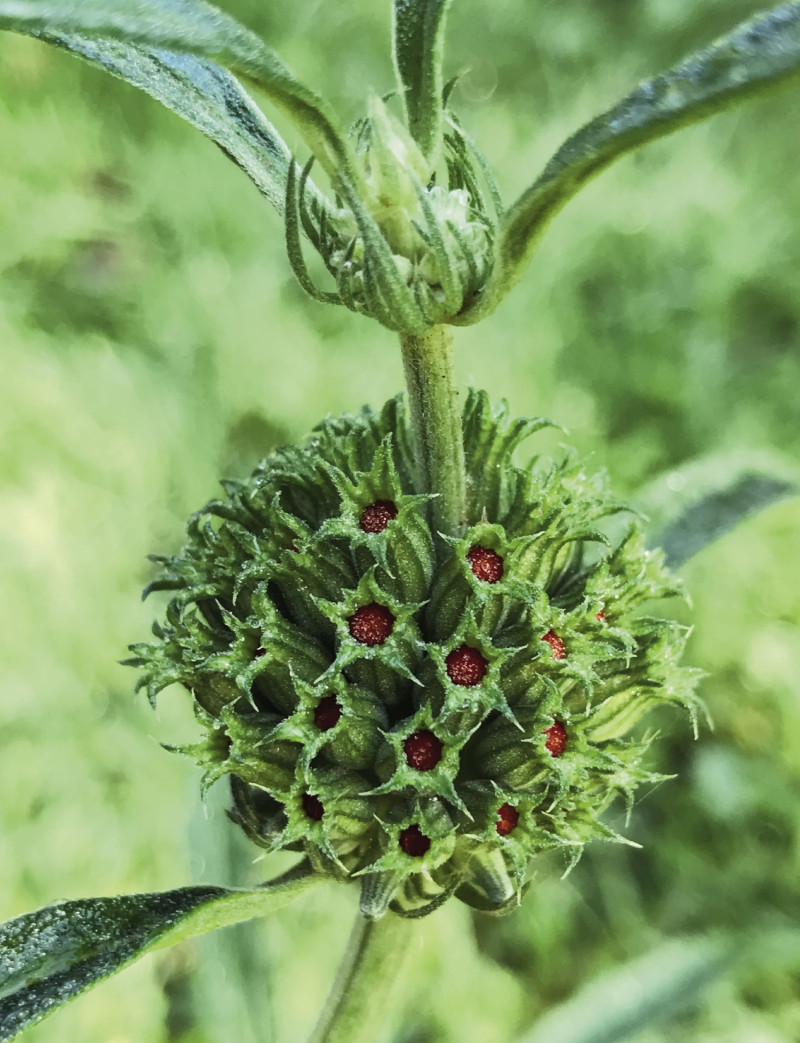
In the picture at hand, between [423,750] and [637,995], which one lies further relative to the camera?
[637,995]

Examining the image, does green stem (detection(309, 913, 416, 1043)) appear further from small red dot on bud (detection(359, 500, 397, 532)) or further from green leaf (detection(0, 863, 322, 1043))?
small red dot on bud (detection(359, 500, 397, 532))

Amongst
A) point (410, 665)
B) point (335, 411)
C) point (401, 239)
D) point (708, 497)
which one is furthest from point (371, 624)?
point (335, 411)

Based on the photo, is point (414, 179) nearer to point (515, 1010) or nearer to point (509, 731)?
point (509, 731)

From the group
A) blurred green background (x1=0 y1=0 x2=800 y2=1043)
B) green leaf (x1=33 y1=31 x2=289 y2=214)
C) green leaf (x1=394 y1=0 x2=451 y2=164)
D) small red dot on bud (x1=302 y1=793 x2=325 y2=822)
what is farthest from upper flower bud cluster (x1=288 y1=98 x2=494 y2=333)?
blurred green background (x1=0 y1=0 x2=800 y2=1043)

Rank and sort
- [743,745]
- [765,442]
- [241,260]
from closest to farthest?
[743,745] → [765,442] → [241,260]

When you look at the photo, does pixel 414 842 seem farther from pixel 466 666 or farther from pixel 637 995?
pixel 637 995

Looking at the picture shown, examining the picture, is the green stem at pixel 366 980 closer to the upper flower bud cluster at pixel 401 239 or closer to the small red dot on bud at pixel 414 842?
the small red dot on bud at pixel 414 842

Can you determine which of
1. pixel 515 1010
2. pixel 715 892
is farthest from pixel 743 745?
pixel 515 1010
